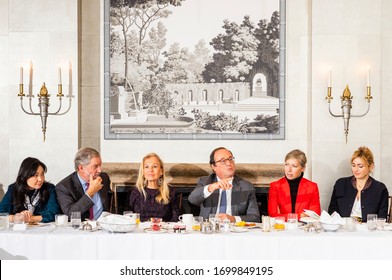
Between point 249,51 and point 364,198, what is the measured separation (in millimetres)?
1877

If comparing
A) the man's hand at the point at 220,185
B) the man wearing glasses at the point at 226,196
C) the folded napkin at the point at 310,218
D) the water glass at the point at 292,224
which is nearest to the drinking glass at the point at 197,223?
the man's hand at the point at 220,185

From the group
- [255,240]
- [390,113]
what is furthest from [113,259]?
[390,113]

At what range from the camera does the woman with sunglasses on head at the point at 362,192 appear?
5.31 meters

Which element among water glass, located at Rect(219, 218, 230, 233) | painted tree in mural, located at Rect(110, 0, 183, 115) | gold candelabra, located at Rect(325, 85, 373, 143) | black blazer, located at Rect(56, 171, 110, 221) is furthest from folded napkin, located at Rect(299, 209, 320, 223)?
painted tree in mural, located at Rect(110, 0, 183, 115)

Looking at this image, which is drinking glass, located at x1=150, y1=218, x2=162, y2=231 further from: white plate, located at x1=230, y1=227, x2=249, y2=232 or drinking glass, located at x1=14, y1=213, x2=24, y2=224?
drinking glass, located at x1=14, y1=213, x2=24, y2=224

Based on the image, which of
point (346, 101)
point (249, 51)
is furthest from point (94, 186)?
Result: point (346, 101)

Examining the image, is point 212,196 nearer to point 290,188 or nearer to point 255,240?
point 290,188

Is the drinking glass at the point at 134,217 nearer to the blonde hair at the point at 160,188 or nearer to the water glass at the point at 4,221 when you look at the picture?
the blonde hair at the point at 160,188

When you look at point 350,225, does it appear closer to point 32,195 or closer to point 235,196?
point 235,196

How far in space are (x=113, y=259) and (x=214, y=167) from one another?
1.42m

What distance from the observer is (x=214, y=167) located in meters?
5.15

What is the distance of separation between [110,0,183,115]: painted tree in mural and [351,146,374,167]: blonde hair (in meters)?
1.94

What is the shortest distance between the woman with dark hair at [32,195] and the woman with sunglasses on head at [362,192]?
253 cm

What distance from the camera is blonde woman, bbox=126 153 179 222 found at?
16.5 feet
